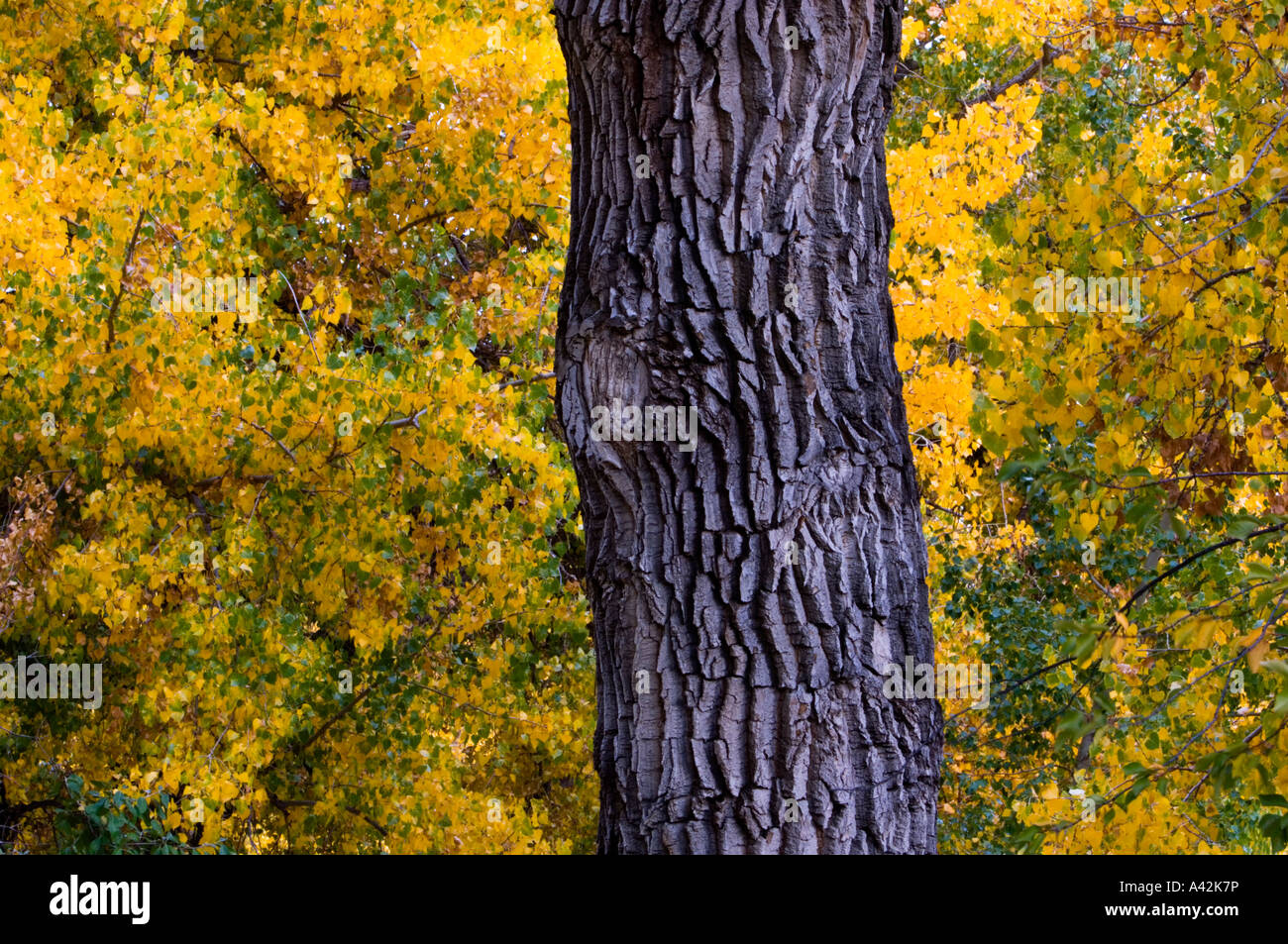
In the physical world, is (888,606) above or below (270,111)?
below

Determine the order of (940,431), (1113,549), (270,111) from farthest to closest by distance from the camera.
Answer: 1. (1113,549)
2. (940,431)
3. (270,111)

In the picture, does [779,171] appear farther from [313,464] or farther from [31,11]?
[31,11]

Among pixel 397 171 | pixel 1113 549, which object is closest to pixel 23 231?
pixel 397 171

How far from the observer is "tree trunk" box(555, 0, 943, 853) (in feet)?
9.41

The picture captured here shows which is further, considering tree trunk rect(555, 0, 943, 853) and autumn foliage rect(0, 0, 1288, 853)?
autumn foliage rect(0, 0, 1288, 853)

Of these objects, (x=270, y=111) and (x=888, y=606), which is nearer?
(x=888, y=606)

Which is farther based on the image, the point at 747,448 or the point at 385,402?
the point at 385,402

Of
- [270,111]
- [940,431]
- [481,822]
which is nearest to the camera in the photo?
[481,822]

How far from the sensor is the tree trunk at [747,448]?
9.41 ft

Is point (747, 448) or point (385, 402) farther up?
point (385, 402)

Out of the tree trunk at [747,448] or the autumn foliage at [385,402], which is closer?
the tree trunk at [747,448]

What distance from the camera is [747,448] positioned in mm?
2949

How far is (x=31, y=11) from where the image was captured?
8508 millimetres

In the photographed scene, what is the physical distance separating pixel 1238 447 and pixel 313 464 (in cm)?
414
